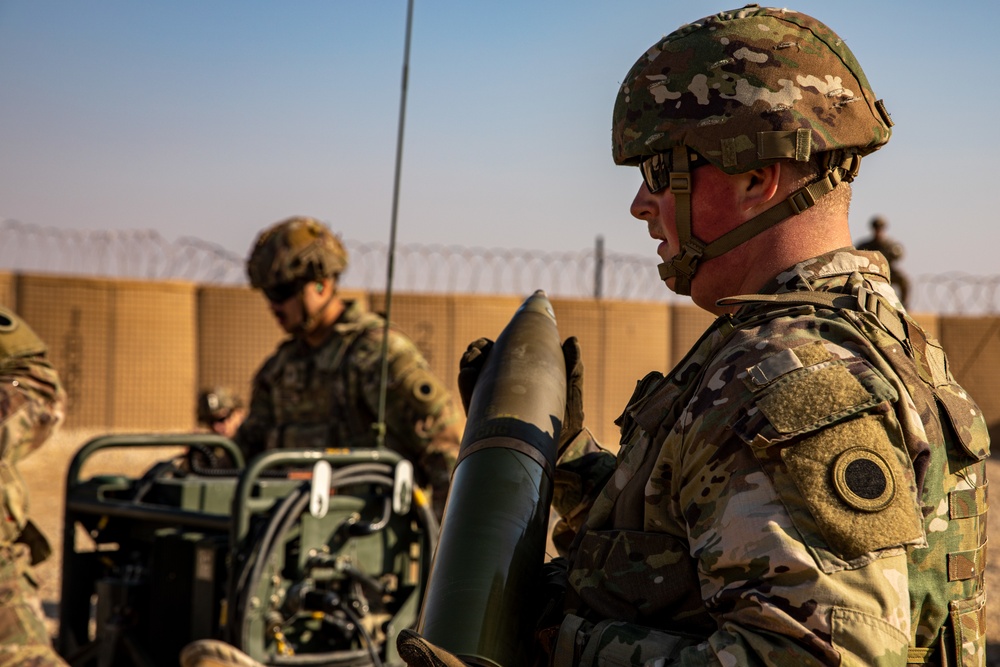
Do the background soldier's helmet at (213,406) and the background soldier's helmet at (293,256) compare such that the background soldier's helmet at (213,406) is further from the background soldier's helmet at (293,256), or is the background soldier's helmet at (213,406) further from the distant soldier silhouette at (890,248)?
the distant soldier silhouette at (890,248)

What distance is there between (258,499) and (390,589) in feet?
2.31

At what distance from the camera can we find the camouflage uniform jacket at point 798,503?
1.43 m

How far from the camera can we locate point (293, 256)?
536cm

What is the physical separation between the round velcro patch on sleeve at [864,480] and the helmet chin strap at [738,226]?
496mm

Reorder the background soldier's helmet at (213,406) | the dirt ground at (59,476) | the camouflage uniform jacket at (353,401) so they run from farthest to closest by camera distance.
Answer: the dirt ground at (59,476)
the background soldier's helmet at (213,406)
the camouflage uniform jacket at (353,401)

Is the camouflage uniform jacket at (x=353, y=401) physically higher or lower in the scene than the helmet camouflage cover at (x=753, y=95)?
lower

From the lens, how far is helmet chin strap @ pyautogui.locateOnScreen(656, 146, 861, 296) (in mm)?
1821

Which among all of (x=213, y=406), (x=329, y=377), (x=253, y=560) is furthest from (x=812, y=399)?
(x=213, y=406)

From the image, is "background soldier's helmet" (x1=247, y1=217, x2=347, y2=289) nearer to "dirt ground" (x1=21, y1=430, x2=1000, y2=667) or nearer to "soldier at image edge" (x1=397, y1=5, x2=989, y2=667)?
"soldier at image edge" (x1=397, y1=5, x2=989, y2=667)

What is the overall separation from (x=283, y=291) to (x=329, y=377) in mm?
513

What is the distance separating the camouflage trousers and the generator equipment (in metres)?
0.32

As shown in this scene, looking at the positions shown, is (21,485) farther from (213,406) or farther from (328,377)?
(213,406)

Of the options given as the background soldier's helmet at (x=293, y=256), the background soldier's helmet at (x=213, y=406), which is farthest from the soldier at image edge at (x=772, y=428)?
the background soldier's helmet at (x=213, y=406)

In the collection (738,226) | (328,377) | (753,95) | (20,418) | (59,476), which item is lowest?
(59,476)
